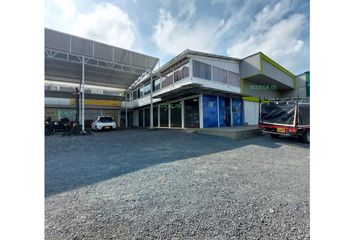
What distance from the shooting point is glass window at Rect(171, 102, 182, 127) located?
13.5m

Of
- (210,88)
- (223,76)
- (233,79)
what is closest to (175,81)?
(210,88)

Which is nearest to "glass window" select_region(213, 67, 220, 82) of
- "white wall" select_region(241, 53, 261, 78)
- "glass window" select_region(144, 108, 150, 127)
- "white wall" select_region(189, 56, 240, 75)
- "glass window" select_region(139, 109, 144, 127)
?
"white wall" select_region(189, 56, 240, 75)

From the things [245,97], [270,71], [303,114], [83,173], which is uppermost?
[270,71]

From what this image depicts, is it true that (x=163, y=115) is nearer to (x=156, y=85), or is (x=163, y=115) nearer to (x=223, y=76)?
(x=156, y=85)

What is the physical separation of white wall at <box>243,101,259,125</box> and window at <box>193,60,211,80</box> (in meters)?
5.58

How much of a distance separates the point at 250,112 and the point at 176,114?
808cm

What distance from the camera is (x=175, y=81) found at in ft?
42.3

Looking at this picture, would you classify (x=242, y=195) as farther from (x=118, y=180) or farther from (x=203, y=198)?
(x=118, y=180)

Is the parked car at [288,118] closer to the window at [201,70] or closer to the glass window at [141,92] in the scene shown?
the window at [201,70]

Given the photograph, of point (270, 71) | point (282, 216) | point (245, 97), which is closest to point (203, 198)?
point (282, 216)

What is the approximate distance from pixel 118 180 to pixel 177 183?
1273 mm

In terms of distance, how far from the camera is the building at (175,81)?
11.6m

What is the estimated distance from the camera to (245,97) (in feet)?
49.0
